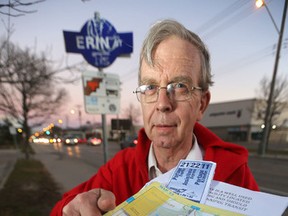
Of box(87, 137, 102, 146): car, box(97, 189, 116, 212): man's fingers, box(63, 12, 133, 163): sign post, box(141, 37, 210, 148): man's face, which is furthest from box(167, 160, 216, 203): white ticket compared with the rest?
box(87, 137, 102, 146): car

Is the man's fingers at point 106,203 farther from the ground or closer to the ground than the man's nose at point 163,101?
closer to the ground

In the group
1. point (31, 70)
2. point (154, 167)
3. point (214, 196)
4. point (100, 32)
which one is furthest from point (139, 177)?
point (31, 70)

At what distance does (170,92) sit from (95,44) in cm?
258

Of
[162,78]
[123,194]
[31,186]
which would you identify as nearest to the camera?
[162,78]

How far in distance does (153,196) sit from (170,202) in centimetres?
6

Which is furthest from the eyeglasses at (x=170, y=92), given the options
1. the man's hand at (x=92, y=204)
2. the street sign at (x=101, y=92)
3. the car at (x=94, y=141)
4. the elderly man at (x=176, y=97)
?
the car at (x=94, y=141)

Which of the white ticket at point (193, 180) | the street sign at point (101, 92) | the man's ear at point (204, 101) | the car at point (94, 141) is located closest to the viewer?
the white ticket at point (193, 180)

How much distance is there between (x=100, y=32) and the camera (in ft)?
11.1

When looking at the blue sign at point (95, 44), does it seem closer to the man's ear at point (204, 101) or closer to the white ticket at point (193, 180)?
the man's ear at point (204, 101)

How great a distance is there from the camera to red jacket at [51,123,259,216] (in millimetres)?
1229

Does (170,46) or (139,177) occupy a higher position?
(170,46)

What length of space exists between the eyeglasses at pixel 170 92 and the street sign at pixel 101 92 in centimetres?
239

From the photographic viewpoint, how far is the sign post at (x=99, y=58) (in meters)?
3.15

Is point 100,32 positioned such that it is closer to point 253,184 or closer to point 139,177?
point 139,177
